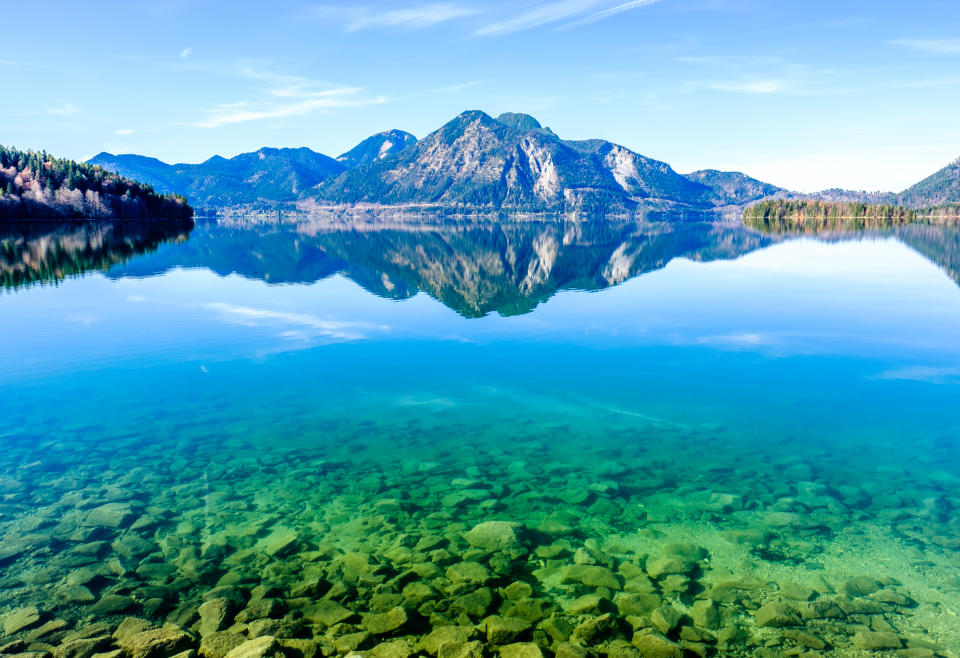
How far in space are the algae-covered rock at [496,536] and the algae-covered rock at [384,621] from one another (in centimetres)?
298

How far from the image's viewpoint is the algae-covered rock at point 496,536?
13.5m

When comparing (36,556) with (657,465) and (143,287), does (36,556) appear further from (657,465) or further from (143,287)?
(143,287)

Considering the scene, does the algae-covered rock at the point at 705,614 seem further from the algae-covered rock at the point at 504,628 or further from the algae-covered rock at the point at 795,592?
the algae-covered rock at the point at 504,628

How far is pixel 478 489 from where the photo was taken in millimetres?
16500

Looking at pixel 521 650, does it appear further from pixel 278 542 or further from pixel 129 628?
pixel 129 628

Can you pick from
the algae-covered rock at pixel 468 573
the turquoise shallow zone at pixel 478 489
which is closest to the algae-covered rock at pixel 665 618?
the turquoise shallow zone at pixel 478 489

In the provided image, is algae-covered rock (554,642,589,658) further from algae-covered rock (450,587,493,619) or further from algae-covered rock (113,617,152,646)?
algae-covered rock (113,617,152,646)

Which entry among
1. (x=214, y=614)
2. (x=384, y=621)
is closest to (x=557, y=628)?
(x=384, y=621)

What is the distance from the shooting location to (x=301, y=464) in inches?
714

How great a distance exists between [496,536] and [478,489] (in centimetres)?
269

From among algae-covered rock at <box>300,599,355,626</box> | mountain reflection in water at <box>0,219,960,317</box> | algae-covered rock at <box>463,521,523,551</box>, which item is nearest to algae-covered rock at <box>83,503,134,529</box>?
algae-covered rock at <box>300,599,355,626</box>

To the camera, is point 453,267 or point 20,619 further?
point 453,267

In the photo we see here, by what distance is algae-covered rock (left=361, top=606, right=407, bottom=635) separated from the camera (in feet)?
35.0

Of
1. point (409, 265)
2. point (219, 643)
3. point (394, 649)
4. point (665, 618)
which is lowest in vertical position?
point (665, 618)
